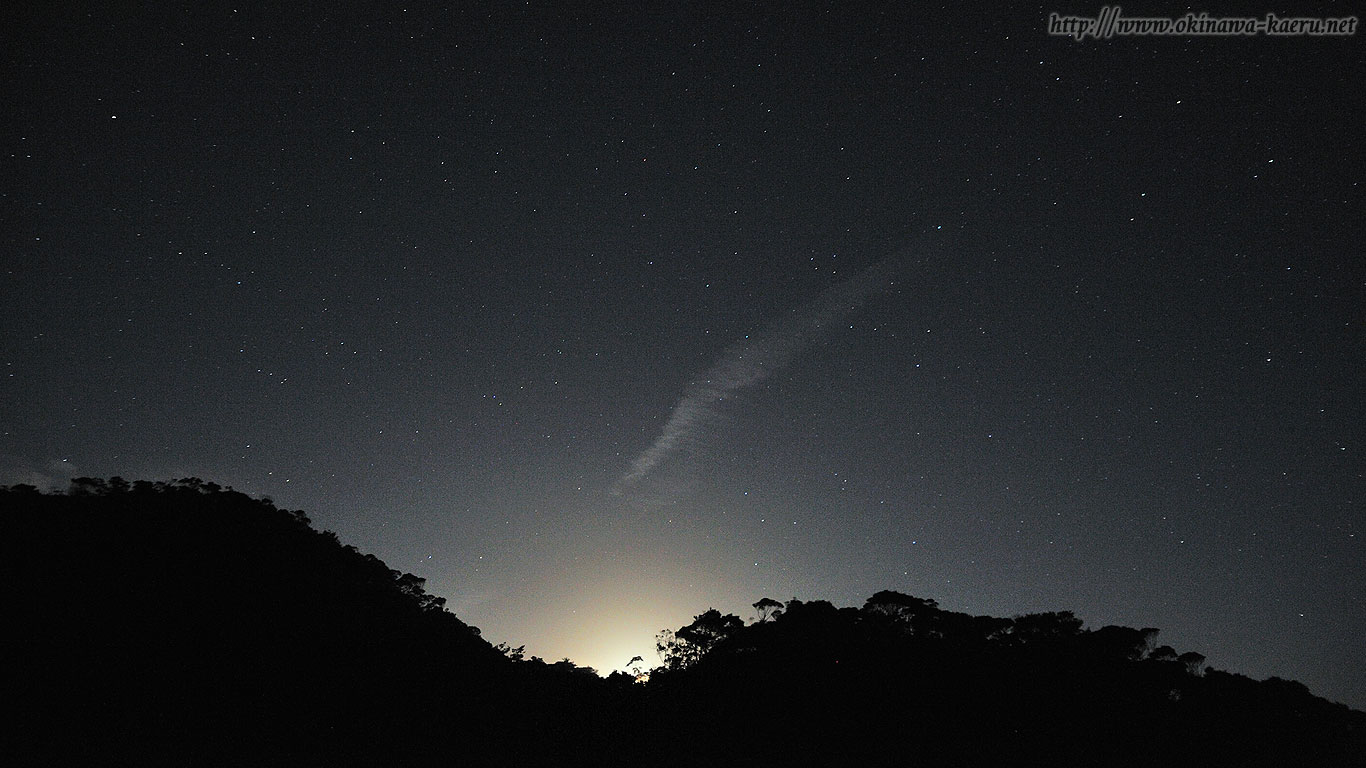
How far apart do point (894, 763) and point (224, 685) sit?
96.4 feet

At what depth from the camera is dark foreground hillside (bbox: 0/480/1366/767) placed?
2866 centimetres

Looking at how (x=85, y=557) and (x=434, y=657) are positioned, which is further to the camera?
(x=434, y=657)

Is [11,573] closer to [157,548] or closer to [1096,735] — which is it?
[157,548]

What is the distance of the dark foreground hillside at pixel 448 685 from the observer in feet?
94.0

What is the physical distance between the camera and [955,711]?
3581cm

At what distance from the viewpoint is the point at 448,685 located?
36594 millimetres

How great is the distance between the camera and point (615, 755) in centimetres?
3269

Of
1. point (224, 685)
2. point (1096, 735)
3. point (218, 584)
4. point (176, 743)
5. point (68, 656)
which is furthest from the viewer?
point (218, 584)

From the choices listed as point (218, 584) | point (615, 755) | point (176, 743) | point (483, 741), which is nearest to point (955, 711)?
point (615, 755)

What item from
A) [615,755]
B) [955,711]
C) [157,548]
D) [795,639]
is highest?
[157,548]

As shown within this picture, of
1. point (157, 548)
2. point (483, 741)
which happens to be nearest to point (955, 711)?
point (483, 741)

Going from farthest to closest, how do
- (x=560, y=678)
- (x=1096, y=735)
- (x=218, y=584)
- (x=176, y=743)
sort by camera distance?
(x=560, y=678)
(x=218, y=584)
(x=1096, y=735)
(x=176, y=743)

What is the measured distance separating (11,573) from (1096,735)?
51425 millimetres

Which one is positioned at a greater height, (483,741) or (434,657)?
(434,657)
